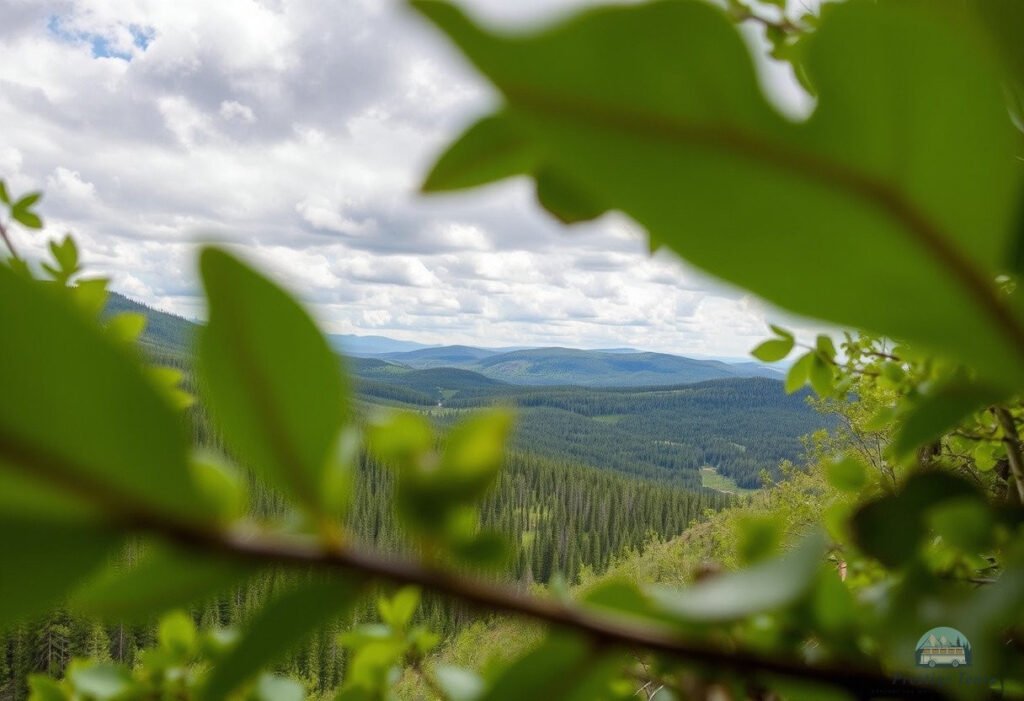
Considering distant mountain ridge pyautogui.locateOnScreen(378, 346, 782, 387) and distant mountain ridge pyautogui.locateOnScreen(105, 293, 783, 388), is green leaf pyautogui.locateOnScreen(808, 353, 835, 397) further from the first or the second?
distant mountain ridge pyautogui.locateOnScreen(378, 346, 782, 387)

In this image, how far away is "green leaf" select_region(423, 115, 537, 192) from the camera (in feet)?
0.65

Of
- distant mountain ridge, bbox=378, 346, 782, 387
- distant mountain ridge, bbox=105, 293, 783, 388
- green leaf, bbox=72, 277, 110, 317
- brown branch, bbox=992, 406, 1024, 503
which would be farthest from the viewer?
distant mountain ridge, bbox=378, 346, 782, 387

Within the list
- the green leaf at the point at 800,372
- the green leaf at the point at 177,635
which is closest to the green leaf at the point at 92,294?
the green leaf at the point at 177,635

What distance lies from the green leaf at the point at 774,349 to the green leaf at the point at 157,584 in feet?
Result: 2.50

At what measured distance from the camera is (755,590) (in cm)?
16

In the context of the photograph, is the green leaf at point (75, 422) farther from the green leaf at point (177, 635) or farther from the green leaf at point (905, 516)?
the green leaf at point (177, 635)

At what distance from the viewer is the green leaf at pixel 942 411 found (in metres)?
0.24

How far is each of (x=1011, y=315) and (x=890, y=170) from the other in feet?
0.16

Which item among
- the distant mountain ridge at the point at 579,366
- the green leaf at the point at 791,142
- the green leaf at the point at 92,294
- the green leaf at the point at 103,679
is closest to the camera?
the green leaf at the point at 791,142

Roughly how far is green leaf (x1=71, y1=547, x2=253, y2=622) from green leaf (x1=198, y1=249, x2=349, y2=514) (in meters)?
0.02

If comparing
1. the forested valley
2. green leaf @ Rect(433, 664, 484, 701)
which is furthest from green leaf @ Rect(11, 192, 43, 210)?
green leaf @ Rect(433, 664, 484, 701)

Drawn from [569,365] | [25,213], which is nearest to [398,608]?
[25,213]

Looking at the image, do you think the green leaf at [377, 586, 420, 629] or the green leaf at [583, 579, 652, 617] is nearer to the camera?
the green leaf at [583, 579, 652, 617]

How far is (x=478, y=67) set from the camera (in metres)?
0.13
